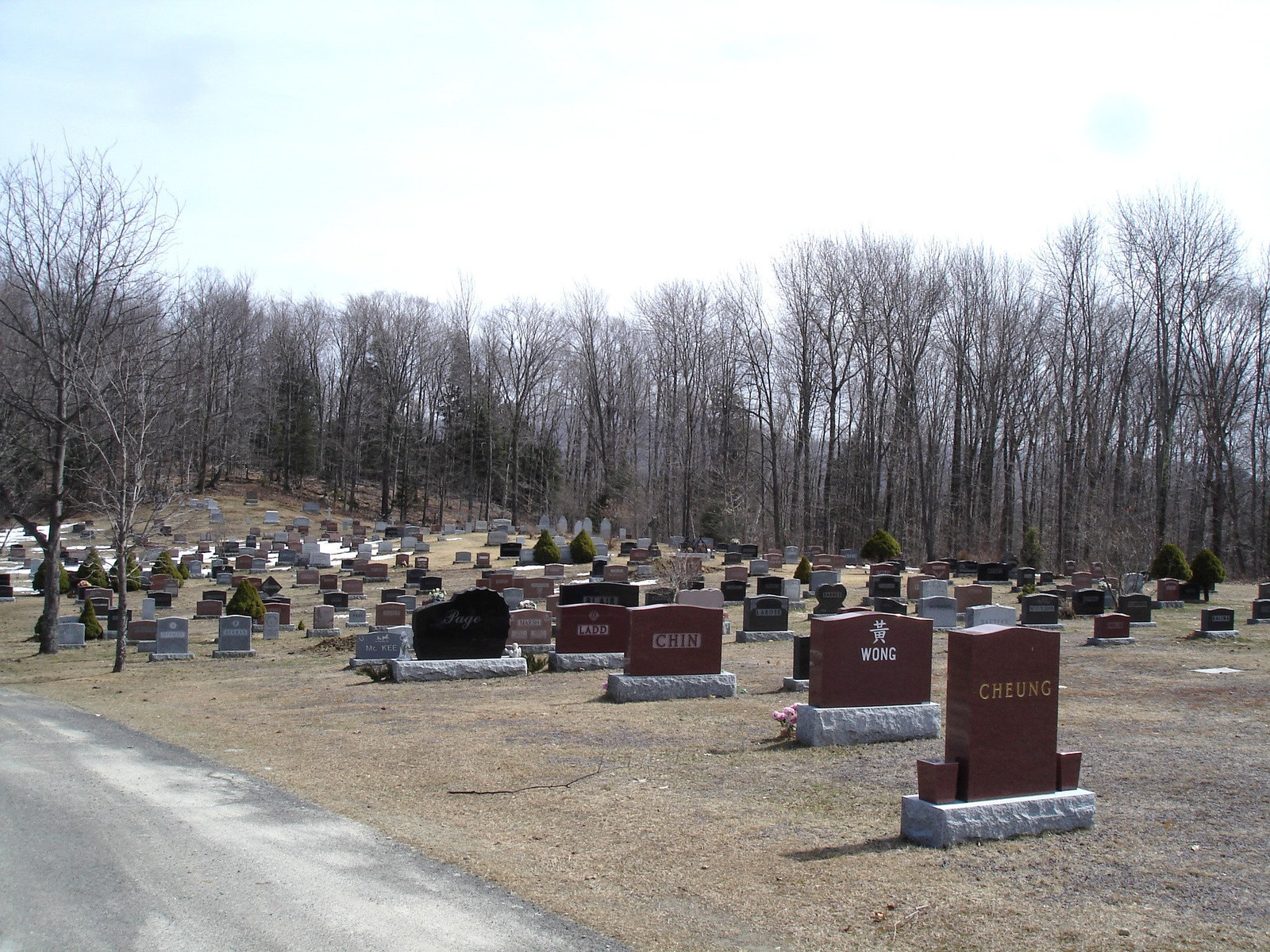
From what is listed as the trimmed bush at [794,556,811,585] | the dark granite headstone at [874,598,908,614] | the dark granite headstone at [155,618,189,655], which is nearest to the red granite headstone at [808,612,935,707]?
the dark granite headstone at [874,598,908,614]

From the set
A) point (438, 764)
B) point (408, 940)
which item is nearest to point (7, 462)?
point (438, 764)

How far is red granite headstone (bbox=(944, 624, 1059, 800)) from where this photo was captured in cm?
639

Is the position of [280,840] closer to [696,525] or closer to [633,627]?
[633,627]

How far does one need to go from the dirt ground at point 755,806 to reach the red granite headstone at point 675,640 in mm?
702

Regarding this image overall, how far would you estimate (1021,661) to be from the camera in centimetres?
671

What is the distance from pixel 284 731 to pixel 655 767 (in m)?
4.67

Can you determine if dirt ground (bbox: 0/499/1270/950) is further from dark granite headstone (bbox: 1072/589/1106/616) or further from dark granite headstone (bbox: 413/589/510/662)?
dark granite headstone (bbox: 1072/589/1106/616)

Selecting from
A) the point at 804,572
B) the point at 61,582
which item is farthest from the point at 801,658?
the point at 61,582

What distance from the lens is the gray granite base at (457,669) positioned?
15250 millimetres

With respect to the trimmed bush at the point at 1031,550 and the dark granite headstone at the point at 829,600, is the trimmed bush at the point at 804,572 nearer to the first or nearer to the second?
the dark granite headstone at the point at 829,600

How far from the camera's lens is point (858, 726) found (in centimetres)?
962

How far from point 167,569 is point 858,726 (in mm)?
30741

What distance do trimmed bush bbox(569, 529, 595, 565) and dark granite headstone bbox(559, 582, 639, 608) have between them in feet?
61.8

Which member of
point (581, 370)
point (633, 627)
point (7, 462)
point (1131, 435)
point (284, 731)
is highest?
point (581, 370)
